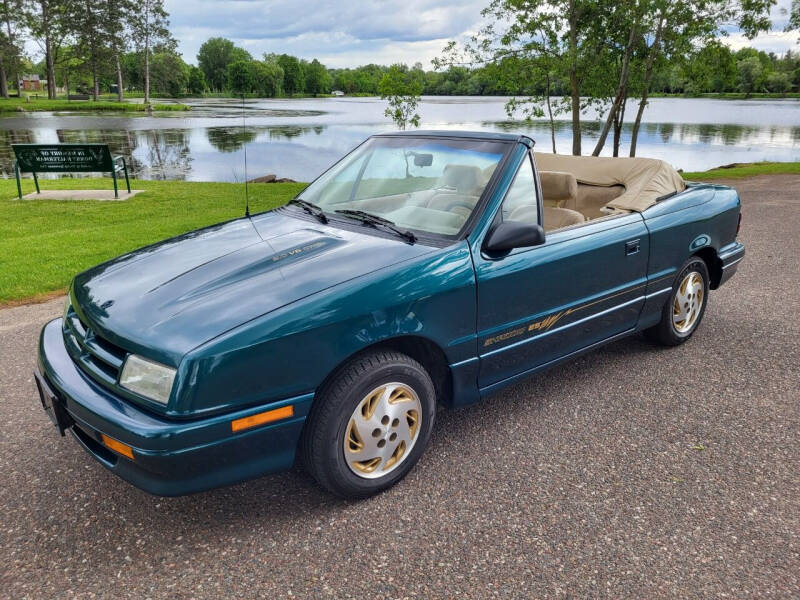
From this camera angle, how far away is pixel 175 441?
2.20m

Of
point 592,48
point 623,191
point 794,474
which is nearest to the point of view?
point 794,474

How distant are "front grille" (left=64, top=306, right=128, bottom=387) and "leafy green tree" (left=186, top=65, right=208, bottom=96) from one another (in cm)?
11287

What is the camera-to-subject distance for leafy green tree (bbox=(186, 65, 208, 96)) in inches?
4192

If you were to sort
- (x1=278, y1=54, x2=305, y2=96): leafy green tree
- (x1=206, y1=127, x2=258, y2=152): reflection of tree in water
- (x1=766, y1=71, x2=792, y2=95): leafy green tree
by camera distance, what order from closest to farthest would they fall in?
(x1=206, y1=127, x2=258, y2=152): reflection of tree in water
(x1=766, y1=71, x2=792, y2=95): leafy green tree
(x1=278, y1=54, x2=305, y2=96): leafy green tree

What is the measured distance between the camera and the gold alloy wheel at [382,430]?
2.67 metres

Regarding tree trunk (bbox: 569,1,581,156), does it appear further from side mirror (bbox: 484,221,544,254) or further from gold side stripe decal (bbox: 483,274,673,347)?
side mirror (bbox: 484,221,544,254)

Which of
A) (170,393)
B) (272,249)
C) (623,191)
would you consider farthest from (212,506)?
(623,191)

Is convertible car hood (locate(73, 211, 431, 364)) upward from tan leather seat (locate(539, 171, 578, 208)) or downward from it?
downward

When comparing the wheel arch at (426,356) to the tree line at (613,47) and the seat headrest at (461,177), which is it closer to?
the seat headrest at (461,177)

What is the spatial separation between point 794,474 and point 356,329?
2.31 meters

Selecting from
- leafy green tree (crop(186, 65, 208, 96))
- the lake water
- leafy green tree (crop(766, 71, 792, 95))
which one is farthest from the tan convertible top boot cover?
leafy green tree (crop(186, 65, 208, 96))

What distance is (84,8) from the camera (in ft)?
197

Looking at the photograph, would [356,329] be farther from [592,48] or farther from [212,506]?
[592,48]

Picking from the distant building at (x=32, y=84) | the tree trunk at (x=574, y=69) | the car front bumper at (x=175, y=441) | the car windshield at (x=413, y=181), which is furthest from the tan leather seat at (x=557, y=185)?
the distant building at (x=32, y=84)
